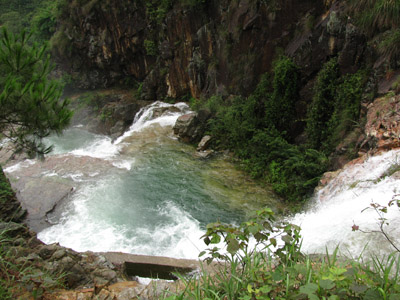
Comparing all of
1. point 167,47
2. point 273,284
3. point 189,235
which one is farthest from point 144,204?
point 167,47

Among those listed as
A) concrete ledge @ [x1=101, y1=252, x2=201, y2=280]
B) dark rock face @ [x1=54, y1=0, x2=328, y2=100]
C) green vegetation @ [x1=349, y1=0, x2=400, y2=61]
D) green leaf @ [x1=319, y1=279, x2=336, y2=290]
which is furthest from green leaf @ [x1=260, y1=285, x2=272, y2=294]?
dark rock face @ [x1=54, y1=0, x2=328, y2=100]

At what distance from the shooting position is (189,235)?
615 cm

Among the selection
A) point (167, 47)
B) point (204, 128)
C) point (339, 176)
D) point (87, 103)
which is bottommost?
point (87, 103)

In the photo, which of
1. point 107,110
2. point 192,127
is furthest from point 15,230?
point 107,110

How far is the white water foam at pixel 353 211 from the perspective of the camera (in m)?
3.49

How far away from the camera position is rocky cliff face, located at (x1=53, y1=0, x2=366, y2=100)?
8.47 metres

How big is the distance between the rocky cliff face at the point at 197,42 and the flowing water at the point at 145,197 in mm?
3828

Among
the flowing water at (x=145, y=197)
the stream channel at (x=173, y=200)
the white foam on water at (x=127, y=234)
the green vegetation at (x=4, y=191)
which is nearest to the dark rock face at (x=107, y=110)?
the stream channel at (x=173, y=200)

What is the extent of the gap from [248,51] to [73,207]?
27.5 ft

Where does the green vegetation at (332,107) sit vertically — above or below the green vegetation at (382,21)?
below

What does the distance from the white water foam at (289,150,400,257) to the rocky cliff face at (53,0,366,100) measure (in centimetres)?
357

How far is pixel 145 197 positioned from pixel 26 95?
169 inches

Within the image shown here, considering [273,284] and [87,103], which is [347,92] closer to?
[273,284]

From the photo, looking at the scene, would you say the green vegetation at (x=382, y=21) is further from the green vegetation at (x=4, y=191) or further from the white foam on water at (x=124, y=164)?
the green vegetation at (x=4, y=191)
